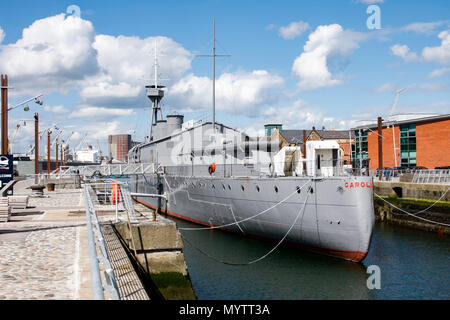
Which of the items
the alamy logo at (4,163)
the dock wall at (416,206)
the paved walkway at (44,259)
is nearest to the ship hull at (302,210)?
the paved walkway at (44,259)

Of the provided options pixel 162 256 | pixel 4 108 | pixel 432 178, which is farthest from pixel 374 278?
pixel 432 178

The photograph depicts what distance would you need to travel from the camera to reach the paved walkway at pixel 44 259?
25.5 ft

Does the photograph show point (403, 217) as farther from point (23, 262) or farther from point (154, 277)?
point (23, 262)

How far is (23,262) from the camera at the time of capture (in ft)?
32.2

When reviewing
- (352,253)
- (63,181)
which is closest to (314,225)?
(352,253)

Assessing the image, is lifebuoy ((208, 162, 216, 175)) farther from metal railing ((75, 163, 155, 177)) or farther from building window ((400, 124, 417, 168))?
building window ((400, 124, 417, 168))

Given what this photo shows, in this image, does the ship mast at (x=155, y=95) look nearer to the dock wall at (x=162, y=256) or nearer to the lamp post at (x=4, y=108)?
the lamp post at (x=4, y=108)

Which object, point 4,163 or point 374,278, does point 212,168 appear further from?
point 374,278

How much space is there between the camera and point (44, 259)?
10109 millimetres

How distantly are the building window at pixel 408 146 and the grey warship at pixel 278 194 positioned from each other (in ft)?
86.2

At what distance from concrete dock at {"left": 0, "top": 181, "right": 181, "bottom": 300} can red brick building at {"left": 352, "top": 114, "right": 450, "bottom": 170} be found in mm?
34885

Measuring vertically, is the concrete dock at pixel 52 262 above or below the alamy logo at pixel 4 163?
below

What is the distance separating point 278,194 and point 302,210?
5.30 feet
